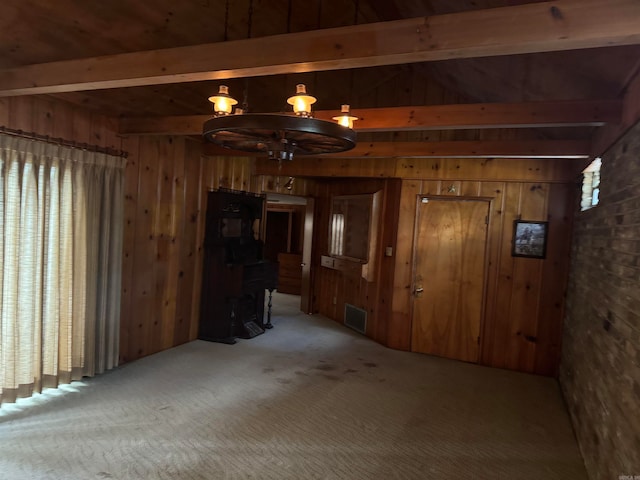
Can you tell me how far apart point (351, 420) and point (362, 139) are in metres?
2.79

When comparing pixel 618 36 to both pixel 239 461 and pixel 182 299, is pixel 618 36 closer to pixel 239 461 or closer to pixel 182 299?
pixel 239 461

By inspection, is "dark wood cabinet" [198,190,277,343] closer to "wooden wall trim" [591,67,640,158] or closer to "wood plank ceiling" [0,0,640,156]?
"wood plank ceiling" [0,0,640,156]

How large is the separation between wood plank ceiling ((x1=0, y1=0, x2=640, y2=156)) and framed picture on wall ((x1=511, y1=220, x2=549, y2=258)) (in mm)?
975

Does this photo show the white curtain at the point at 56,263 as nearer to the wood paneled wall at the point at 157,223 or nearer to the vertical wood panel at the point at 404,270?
the wood paneled wall at the point at 157,223

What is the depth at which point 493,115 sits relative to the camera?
2809mm

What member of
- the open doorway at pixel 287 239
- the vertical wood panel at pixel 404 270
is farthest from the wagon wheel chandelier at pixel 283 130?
the open doorway at pixel 287 239

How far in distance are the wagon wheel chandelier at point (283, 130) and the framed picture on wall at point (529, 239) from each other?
112 inches

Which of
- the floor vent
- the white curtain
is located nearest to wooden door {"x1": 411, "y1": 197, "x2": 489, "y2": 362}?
the floor vent

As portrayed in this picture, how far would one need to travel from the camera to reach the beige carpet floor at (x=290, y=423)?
2.52 meters

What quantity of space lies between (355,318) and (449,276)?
1556 mm

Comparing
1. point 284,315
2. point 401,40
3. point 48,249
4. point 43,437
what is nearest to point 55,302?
point 48,249

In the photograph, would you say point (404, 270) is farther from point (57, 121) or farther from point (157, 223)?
point (57, 121)

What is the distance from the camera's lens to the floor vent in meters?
5.68

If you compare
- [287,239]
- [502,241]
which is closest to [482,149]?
[502,241]
